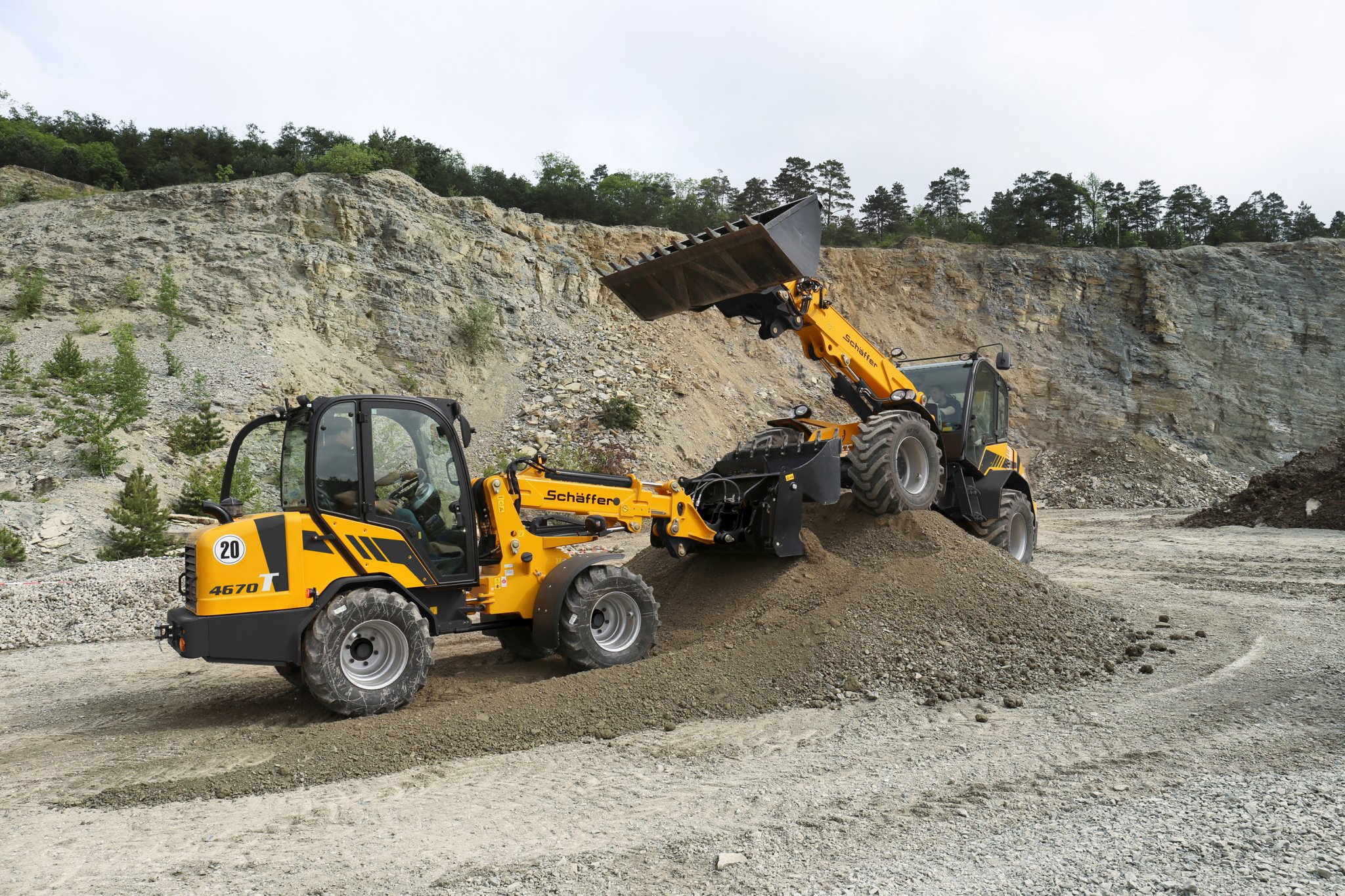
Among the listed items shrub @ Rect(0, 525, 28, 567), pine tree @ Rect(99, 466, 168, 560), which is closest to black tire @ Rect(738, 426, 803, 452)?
pine tree @ Rect(99, 466, 168, 560)

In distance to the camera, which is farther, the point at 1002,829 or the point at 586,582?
the point at 586,582

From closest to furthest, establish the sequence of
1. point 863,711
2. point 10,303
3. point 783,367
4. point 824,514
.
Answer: point 863,711, point 824,514, point 10,303, point 783,367

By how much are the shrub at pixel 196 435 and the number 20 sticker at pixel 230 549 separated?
13525mm

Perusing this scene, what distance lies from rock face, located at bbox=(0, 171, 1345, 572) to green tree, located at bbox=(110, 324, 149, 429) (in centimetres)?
38

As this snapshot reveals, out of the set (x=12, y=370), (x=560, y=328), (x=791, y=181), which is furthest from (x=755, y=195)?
(x=12, y=370)

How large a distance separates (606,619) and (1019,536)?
6.18 metres

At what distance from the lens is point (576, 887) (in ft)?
10.7

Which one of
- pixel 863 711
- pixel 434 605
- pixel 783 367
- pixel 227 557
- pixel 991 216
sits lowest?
pixel 863 711

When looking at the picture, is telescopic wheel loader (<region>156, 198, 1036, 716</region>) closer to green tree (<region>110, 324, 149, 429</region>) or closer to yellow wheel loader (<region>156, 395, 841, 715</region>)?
yellow wheel loader (<region>156, 395, 841, 715</region>)

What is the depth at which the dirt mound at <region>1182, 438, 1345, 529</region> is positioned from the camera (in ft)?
47.8

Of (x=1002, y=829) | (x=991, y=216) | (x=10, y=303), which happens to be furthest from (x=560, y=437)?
(x=991, y=216)

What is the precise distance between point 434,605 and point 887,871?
3641 millimetres

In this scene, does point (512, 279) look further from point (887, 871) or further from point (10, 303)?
point (887, 871)

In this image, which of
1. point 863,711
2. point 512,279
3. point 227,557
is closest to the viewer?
point 227,557
